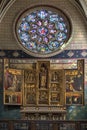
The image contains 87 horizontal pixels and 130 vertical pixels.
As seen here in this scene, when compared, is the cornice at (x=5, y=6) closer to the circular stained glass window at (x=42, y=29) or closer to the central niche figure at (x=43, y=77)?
the circular stained glass window at (x=42, y=29)

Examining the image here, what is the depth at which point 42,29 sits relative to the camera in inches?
864

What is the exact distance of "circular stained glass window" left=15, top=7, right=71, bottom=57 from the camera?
71.1 ft

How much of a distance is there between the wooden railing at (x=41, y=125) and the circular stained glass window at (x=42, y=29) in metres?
7.00

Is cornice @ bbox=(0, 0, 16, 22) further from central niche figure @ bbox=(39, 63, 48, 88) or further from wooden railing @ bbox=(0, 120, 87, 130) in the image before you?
wooden railing @ bbox=(0, 120, 87, 130)

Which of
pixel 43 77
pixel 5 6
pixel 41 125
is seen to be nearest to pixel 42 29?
pixel 5 6

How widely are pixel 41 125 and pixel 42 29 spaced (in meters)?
8.03

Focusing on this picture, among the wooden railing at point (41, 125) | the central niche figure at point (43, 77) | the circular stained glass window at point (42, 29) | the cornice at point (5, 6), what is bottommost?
the wooden railing at point (41, 125)

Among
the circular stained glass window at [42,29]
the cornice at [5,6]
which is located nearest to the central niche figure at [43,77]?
the circular stained glass window at [42,29]

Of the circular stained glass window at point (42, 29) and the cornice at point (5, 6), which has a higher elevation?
the cornice at point (5, 6)

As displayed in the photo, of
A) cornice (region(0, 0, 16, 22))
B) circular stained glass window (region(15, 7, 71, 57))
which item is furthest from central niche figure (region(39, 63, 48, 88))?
cornice (region(0, 0, 16, 22))

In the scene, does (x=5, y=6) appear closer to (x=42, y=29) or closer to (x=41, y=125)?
(x=42, y=29)

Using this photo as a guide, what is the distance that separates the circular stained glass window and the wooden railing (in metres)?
7.00

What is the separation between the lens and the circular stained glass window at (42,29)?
21.7m

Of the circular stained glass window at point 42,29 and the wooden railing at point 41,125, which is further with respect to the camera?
the circular stained glass window at point 42,29
